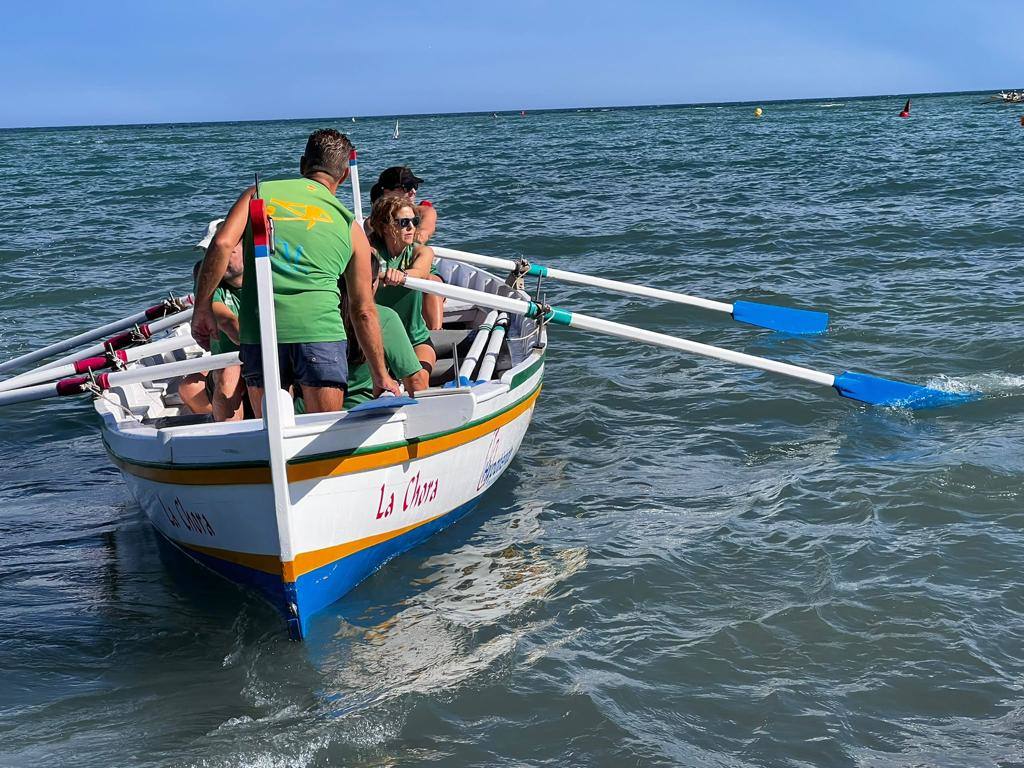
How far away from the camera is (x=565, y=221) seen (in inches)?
759

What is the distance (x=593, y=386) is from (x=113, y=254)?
10933 mm

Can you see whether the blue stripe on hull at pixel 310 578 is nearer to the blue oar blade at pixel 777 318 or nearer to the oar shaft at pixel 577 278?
the oar shaft at pixel 577 278

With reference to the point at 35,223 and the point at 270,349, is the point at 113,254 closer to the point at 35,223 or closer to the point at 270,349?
the point at 35,223

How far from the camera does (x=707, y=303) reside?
900 centimetres

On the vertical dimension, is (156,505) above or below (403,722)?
above

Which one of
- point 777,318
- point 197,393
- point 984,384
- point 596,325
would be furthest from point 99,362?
point 984,384

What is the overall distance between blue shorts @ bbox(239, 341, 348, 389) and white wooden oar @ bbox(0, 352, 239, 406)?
0.97 metres

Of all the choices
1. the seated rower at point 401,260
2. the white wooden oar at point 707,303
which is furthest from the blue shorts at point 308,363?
the white wooden oar at point 707,303

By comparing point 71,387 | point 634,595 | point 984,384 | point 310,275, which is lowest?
point 634,595

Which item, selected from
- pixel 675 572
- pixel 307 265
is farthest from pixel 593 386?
pixel 307 265

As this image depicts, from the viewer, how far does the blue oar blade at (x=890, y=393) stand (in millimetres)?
8227

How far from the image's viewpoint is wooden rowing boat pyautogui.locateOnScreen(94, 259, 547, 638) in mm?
4629

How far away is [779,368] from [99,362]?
4.86 m

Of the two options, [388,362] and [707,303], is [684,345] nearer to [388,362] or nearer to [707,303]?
[707,303]
